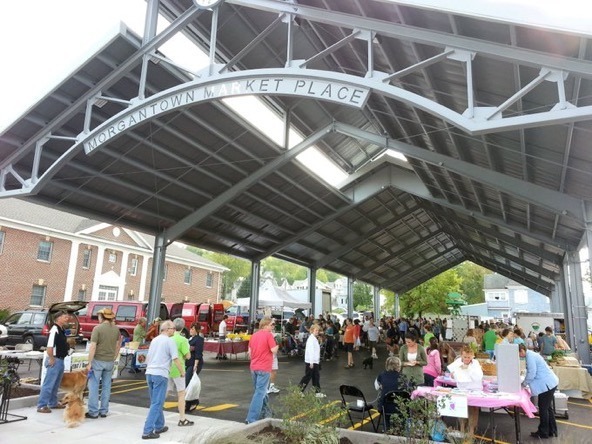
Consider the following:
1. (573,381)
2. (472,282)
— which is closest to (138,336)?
(573,381)

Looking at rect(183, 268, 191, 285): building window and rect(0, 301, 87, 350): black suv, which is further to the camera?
rect(183, 268, 191, 285): building window

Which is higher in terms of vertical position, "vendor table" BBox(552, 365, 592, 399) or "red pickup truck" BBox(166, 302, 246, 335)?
"red pickup truck" BBox(166, 302, 246, 335)

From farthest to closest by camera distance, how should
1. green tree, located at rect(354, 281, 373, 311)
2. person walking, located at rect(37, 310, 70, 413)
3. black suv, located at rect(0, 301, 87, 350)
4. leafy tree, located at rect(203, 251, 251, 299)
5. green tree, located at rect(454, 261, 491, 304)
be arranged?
green tree, located at rect(354, 281, 373, 311)
green tree, located at rect(454, 261, 491, 304)
leafy tree, located at rect(203, 251, 251, 299)
black suv, located at rect(0, 301, 87, 350)
person walking, located at rect(37, 310, 70, 413)

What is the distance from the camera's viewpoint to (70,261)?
27938 mm

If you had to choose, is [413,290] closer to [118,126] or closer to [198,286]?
[198,286]

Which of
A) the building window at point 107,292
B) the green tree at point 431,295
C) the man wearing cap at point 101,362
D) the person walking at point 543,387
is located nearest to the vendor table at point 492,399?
the person walking at point 543,387

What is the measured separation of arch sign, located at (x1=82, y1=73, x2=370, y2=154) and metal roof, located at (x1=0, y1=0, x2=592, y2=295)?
32mm

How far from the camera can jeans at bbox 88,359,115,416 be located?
→ 6.82 meters

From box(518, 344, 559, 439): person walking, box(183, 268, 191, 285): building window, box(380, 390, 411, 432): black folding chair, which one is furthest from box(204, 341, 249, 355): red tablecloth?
box(183, 268, 191, 285): building window

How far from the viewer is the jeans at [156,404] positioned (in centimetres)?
584

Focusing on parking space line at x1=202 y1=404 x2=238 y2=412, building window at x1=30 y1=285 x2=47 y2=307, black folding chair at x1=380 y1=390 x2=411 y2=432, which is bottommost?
parking space line at x1=202 y1=404 x2=238 y2=412

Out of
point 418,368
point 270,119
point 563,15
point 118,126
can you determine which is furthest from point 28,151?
point 563,15

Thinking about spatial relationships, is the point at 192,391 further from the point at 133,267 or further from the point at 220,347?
the point at 133,267

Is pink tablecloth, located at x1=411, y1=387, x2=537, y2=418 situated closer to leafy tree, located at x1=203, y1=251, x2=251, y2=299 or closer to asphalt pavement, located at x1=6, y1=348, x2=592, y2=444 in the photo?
asphalt pavement, located at x1=6, y1=348, x2=592, y2=444
